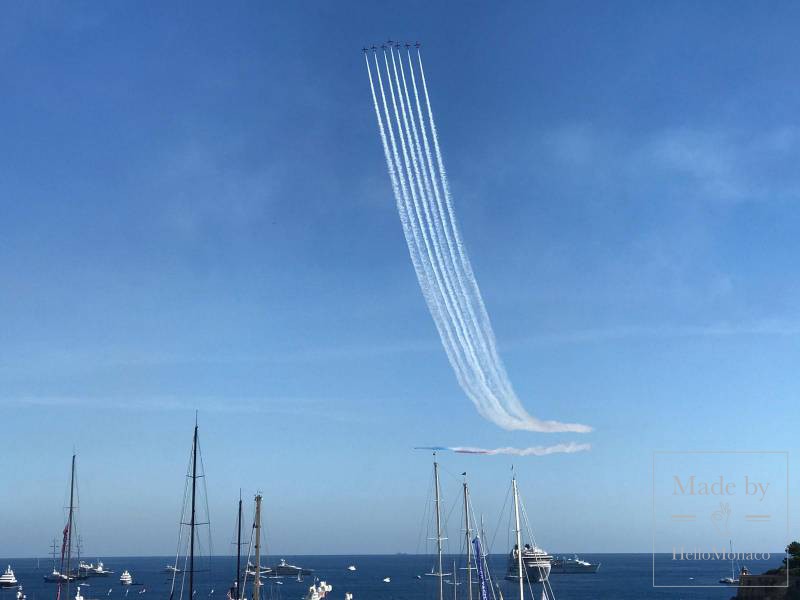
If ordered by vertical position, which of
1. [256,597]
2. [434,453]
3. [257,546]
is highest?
[434,453]

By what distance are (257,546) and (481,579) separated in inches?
1468

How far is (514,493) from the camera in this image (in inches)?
3556

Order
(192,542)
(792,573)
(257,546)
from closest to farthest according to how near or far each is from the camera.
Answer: (257,546), (192,542), (792,573)

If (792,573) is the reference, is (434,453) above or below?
above

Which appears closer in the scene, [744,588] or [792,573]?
[792,573]

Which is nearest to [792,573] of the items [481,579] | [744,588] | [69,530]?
[744,588]

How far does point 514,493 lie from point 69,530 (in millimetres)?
51264

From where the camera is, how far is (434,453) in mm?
89250

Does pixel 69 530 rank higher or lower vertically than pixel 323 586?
higher

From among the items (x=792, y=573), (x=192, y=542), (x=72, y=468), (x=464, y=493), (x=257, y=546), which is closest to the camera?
(x=257, y=546)

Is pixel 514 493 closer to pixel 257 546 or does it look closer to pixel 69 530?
pixel 257 546

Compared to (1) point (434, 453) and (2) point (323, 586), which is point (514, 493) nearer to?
(1) point (434, 453)

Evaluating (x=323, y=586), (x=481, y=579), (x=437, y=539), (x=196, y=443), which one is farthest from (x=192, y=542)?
(x=323, y=586)

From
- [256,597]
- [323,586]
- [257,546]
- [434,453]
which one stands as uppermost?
[434,453]
